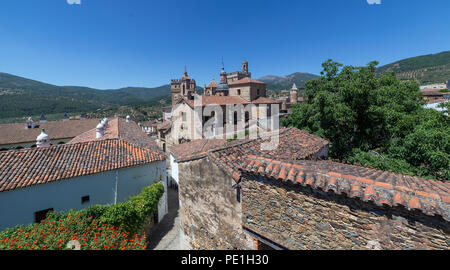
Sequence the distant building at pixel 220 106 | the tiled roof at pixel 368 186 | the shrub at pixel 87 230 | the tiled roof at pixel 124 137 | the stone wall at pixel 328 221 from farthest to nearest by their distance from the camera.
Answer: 1. the distant building at pixel 220 106
2. the tiled roof at pixel 124 137
3. the shrub at pixel 87 230
4. the stone wall at pixel 328 221
5. the tiled roof at pixel 368 186

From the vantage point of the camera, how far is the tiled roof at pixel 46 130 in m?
22.7

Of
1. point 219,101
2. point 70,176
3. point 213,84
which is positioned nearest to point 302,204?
point 70,176

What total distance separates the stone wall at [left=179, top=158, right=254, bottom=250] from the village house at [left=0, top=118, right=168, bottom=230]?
13.7ft

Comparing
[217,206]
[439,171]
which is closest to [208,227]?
[217,206]

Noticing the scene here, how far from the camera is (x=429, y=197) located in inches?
97.9

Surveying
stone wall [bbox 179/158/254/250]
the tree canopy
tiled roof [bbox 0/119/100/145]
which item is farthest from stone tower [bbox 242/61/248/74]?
stone wall [bbox 179/158/254/250]

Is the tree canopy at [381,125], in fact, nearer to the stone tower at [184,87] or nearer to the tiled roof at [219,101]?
the tiled roof at [219,101]

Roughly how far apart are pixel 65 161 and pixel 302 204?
403 inches

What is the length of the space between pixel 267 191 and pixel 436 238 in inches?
99.2

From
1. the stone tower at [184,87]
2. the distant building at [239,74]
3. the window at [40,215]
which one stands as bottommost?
the window at [40,215]

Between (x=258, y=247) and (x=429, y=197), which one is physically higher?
(x=429, y=197)

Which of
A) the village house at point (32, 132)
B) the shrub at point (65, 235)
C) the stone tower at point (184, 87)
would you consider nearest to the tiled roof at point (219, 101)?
the stone tower at point (184, 87)

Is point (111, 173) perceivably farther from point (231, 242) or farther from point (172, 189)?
point (172, 189)
